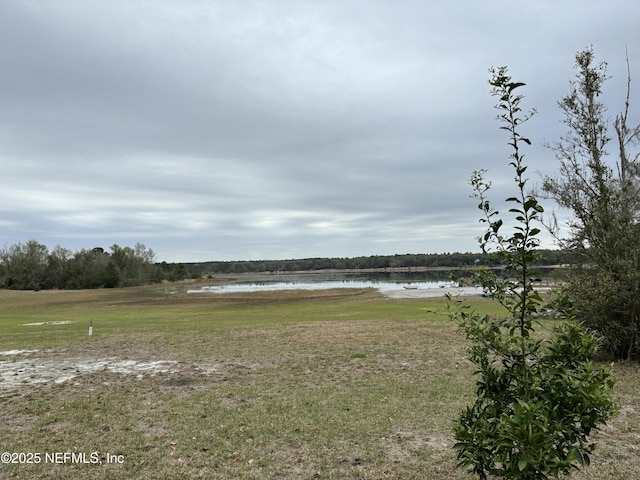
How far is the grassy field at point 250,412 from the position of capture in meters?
5.29

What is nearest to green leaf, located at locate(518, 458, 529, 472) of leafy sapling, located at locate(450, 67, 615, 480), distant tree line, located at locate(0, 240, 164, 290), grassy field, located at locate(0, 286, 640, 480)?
leafy sapling, located at locate(450, 67, 615, 480)

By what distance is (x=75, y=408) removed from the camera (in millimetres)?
7848

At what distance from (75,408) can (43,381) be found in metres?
3.09

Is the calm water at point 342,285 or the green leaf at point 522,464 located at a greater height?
the green leaf at point 522,464

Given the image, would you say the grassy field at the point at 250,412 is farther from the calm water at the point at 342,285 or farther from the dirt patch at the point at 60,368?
the calm water at the point at 342,285

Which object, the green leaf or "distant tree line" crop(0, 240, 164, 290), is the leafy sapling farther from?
"distant tree line" crop(0, 240, 164, 290)

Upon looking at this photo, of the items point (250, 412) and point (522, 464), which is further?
point (250, 412)

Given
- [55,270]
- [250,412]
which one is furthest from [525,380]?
[55,270]

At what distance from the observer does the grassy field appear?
5.29 meters

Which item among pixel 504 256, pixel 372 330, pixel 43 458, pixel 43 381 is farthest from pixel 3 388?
pixel 372 330

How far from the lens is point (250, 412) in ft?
24.3

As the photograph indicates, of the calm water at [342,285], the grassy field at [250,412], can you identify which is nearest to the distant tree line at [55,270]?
the calm water at [342,285]

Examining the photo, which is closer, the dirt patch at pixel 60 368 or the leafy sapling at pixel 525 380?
the leafy sapling at pixel 525 380

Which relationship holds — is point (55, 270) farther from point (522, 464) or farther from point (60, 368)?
point (522, 464)
